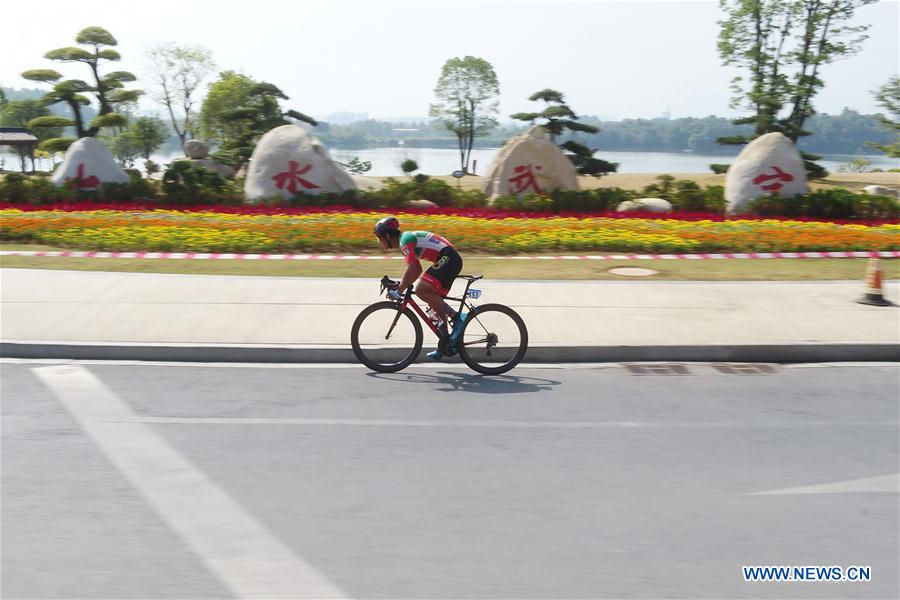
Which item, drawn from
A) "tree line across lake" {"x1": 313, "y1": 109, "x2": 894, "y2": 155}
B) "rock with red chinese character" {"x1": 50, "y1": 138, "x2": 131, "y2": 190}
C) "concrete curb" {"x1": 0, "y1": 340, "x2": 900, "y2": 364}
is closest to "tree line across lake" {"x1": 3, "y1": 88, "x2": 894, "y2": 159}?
"tree line across lake" {"x1": 313, "y1": 109, "x2": 894, "y2": 155}

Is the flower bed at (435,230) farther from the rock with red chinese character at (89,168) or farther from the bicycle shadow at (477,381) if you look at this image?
the bicycle shadow at (477,381)

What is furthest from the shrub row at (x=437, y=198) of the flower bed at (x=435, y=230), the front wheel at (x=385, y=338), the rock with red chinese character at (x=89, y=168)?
the front wheel at (x=385, y=338)

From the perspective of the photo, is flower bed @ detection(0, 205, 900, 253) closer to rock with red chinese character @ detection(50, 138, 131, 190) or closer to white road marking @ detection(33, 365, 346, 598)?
rock with red chinese character @ detection(50, 138, 131, 190)

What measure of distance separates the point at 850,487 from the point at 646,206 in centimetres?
1659

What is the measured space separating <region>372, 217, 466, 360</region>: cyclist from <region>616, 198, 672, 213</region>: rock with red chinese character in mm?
14036

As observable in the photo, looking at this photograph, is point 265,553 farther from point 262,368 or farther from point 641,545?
point 262,368

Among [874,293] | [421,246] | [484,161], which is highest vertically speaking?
[484,161]

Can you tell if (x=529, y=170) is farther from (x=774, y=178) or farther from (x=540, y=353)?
(x=540, y=353)

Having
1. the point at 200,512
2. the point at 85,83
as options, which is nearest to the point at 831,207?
the point at 200,512

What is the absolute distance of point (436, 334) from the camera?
874 cm

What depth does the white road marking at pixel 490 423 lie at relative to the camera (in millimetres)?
7027

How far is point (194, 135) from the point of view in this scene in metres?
73.0

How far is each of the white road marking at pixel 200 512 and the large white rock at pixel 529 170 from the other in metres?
16.7

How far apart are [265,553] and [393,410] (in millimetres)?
2752
